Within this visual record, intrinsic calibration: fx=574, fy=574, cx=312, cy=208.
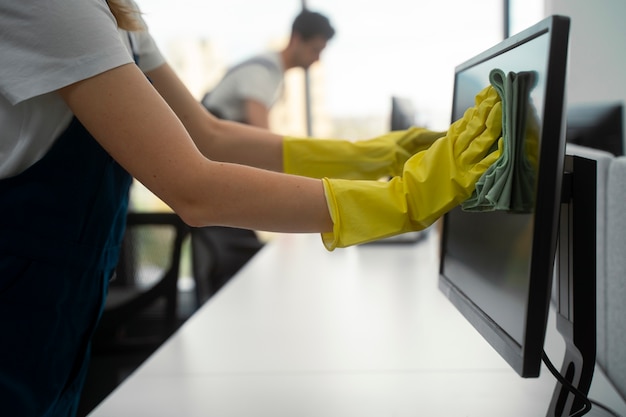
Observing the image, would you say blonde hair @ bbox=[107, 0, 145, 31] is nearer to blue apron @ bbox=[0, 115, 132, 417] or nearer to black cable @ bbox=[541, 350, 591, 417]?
blue apron @ bbox=[0, 115, 132, 417]

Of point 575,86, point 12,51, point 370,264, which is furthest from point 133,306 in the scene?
point 575,86

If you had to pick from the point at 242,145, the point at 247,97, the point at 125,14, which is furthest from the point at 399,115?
the point at 125,14

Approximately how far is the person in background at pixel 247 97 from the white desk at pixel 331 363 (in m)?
1.06

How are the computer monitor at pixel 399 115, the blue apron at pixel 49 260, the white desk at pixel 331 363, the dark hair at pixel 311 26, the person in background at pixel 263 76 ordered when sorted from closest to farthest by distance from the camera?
the blue apron at pixel 49 260 < the white desk at pixel 331 363 < the computer monitor at pixel 399 115 < the person in background at pixel 263 76 < the dark hair at pixel 311 26

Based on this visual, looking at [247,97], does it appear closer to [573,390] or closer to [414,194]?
[414,194]

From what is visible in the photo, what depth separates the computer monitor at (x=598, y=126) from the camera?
177cm

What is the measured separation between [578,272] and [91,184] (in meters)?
0.62

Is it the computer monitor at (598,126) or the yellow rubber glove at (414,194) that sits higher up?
the computer monitor at (598,126)

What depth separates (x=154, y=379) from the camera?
38.0 inches

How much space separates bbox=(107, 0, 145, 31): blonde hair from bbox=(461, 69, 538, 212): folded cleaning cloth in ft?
1.66

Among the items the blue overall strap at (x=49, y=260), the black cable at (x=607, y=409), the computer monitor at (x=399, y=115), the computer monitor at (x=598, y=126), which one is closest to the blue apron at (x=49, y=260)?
the blue overall strap at (x=49, y=260)

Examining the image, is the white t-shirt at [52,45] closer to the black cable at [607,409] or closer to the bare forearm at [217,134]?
the bare forearm at [217,134]

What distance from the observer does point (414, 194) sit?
2.12 ft

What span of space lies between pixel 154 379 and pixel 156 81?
52 cm
